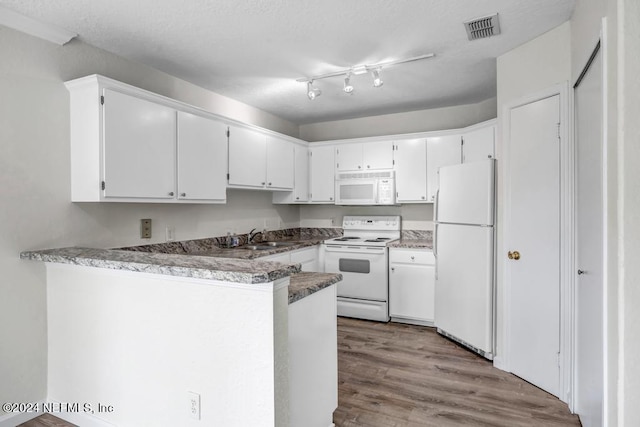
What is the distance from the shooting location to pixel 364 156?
455 centimetres

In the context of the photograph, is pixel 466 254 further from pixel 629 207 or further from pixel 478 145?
pixel 629 207

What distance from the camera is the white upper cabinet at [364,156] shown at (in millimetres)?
4422

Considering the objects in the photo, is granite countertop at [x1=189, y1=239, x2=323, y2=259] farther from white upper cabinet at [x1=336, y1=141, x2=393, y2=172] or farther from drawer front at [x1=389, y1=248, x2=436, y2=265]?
white upper cabinet at [x1=336, y1=141, x2=393, y2=172]

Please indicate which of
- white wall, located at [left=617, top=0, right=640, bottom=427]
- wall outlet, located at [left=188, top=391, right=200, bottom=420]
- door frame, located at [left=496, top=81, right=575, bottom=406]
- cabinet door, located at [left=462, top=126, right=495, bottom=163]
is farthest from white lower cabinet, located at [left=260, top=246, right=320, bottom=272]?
white wall, located at [left=617, top=0, right=640, bottom=427]

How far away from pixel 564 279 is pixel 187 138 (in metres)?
2.91

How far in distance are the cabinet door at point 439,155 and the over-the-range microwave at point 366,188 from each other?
0.42 m

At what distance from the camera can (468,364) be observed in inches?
118

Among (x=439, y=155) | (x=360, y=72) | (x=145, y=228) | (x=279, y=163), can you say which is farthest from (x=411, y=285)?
(x=145, y=228)

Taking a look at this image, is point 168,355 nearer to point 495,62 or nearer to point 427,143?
point 495,62

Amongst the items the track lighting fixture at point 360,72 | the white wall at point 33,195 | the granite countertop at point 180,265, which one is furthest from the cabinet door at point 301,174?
the granite countertop at point 180,265

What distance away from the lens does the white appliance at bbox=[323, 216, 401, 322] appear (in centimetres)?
411

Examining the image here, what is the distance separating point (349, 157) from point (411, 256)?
1469 mm

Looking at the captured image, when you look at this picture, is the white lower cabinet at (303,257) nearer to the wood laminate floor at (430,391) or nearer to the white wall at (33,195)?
the wood laminate floor at (430,391)

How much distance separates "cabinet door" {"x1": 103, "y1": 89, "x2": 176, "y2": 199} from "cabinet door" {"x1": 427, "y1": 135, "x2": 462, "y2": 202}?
271 centimetres
